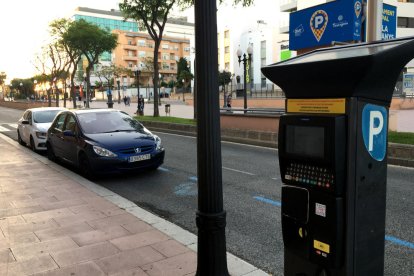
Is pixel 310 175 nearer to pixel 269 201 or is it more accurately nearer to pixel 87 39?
pixel 269 201

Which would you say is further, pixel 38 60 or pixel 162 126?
pixel 38 60

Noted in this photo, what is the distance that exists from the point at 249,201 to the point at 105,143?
3474 mm

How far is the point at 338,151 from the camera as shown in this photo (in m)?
2.12

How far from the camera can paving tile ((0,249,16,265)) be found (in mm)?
4113

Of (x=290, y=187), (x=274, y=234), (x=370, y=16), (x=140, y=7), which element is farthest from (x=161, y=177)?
(x=140, y=7)

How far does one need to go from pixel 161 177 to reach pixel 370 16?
5.11 meters

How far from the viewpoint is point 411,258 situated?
4.21m

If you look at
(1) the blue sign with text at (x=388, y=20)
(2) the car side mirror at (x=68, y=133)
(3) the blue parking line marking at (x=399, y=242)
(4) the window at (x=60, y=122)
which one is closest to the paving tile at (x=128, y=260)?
(3) the blue parking line marking at (x=399, y=242)

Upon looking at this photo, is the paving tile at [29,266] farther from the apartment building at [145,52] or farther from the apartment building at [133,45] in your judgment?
the apartment building at [145,52]

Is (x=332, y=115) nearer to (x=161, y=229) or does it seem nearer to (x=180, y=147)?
(x=161, y=229)

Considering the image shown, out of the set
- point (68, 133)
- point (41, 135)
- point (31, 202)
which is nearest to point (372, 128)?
point (31, 202)

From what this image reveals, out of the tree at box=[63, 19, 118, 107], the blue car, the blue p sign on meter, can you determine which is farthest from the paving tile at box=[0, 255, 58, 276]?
the tree at box=[63, 19, 118, 107]

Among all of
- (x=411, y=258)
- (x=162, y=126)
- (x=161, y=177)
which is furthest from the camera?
(x=162, y=126)

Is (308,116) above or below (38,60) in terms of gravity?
below
